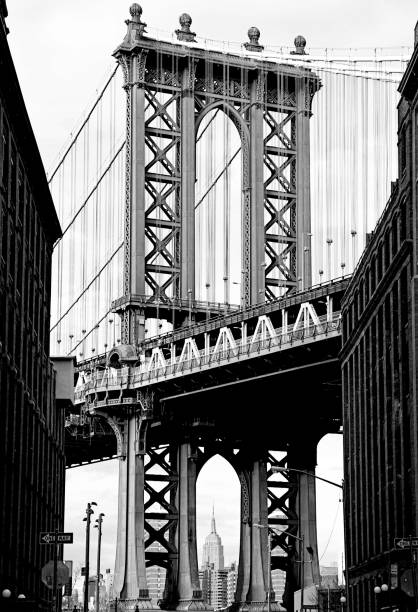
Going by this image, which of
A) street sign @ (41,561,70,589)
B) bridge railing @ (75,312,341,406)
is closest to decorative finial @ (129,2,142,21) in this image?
bridge railing @ (75,312,341,406)

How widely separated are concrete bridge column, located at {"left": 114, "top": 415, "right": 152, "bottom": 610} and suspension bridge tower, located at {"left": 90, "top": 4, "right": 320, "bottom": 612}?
10cm

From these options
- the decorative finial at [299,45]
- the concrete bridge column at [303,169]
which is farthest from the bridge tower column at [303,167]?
the decorative finial at [299,45]

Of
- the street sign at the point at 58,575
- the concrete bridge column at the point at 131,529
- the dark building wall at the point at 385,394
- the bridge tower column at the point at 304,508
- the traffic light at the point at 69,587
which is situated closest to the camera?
the street sign at the point at 58,575

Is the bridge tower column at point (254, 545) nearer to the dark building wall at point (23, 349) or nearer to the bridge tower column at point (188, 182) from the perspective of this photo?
the bridge tower column at point (188, 182)

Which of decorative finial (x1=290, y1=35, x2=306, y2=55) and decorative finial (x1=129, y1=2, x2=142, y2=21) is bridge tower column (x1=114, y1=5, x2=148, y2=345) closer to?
decorative finial (x1=129, y1=2, x2=142, y2=21)

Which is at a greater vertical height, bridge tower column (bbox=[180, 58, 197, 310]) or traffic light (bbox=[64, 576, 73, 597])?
bridge tower column (bbox=[180, 58, 197, 310])

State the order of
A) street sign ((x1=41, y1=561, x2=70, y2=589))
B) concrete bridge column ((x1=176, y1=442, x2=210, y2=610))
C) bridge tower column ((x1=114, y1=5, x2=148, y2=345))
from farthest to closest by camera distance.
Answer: concrete bridge column ((x1=176, y1=442, x2=210, y2=610)) → bridge tower column ((x1=114, y1=5, x2=148, y2=345)) → street sign ((x1=41, y1=561, x2=70, y2=589))

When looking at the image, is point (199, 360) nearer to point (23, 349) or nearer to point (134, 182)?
point (134, 182)

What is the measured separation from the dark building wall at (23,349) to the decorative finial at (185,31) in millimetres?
37853

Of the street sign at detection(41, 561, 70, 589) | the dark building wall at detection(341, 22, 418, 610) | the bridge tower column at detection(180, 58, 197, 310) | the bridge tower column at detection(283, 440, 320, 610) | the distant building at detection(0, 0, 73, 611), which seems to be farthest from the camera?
the bridge tower column at detection(283, 440, 320, 610)

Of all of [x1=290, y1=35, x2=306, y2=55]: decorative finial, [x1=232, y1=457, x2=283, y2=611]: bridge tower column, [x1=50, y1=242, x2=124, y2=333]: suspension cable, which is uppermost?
[x1=290, y1=35, x2=306, y2=55]: decorative finial

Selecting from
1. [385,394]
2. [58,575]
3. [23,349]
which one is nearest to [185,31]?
[23,349]

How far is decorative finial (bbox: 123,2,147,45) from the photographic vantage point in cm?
Result: 12150

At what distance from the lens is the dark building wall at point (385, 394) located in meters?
61.6
